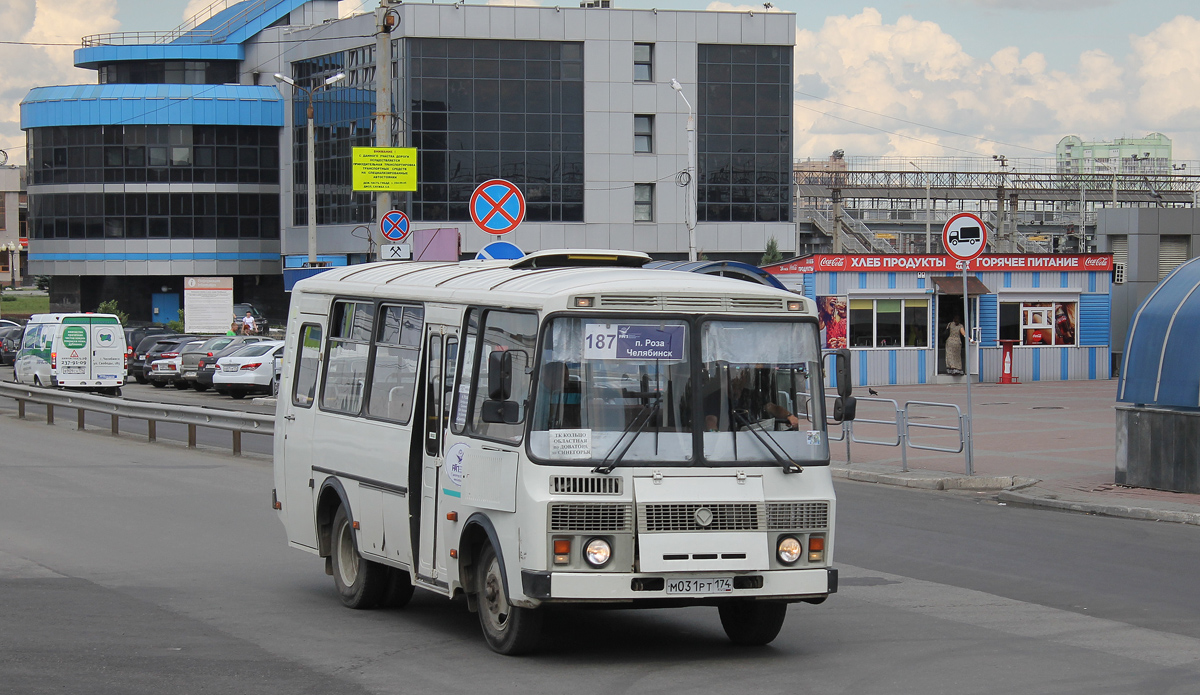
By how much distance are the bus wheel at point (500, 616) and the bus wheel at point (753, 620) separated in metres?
1.18

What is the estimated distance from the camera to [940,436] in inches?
840

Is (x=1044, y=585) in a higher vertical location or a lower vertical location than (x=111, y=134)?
lower

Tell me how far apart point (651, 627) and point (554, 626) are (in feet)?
2.17

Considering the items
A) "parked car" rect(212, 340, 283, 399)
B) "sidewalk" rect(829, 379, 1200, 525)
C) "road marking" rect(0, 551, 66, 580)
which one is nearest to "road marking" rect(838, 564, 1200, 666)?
"sidewalk" rect(829, 379, 1200, 525)

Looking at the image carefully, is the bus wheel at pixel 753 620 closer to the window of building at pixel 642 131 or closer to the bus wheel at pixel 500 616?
the bus wheel at pixel 500 616

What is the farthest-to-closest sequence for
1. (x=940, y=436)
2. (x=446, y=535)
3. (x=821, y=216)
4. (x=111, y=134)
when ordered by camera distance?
1. (x=821, y=216)
2. (x=111, y=134)
3. (x=940, y=436)
4. (x=446, y=535)

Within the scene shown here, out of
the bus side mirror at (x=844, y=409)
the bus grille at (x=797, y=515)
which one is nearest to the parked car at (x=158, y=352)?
the bus side mirror at (x=844, y=409)

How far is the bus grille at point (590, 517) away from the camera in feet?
24.4

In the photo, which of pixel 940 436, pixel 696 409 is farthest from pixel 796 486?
pixel 940 436

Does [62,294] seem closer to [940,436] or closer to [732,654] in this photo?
[940,436]

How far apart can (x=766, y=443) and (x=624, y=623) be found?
6.61ft

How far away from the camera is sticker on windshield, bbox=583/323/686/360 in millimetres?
7680

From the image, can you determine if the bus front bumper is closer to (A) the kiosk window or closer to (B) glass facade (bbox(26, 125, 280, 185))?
(A) the kiosk window

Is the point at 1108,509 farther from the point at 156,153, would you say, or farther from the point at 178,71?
the point at 178,71
